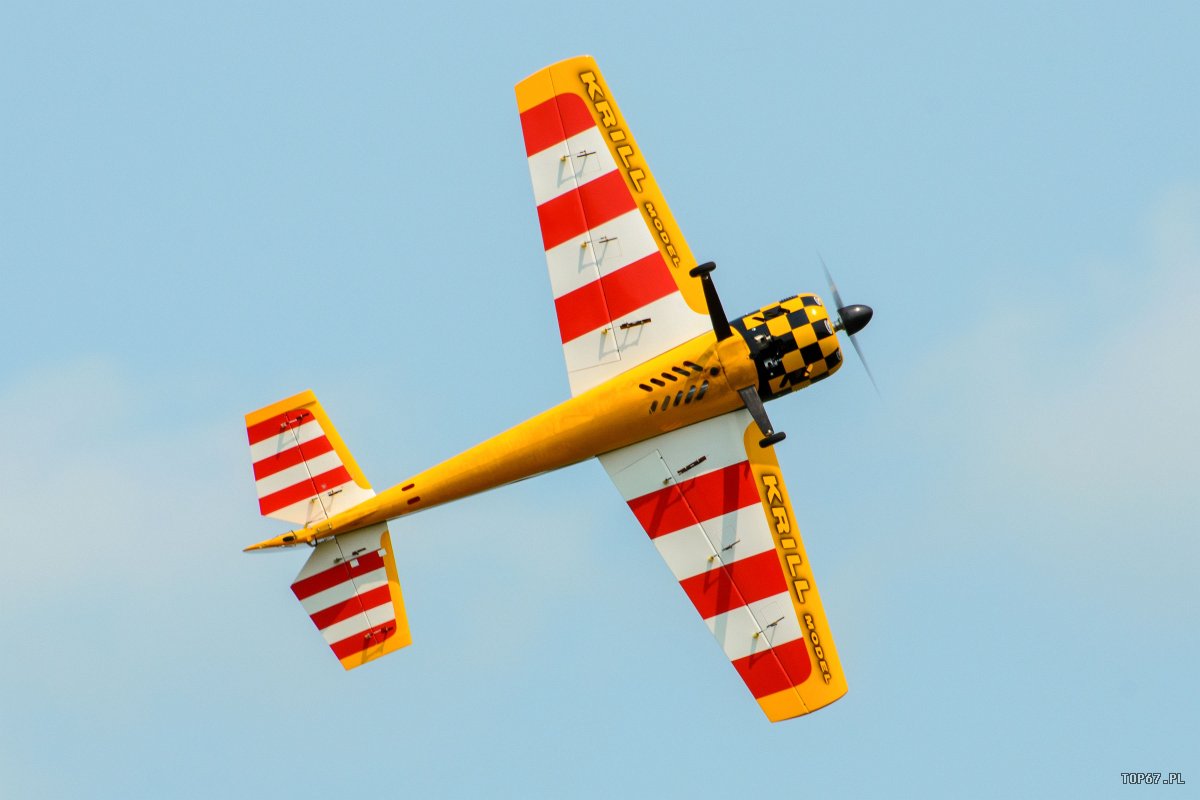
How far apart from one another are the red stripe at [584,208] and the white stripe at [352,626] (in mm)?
5783

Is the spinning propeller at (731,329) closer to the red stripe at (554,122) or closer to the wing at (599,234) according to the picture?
the wing at (599,234)

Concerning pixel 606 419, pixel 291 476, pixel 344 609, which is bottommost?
pixel 344 609

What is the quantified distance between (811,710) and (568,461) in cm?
480

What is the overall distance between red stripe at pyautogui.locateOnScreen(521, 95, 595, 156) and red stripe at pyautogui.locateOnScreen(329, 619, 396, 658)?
23.6ft

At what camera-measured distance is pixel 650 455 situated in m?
22.8

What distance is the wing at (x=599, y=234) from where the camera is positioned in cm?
2284

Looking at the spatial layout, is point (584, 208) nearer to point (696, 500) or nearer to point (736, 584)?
point (696, 500)

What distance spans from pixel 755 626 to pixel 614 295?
508cm

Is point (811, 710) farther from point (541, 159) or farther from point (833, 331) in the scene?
point (541, 159)

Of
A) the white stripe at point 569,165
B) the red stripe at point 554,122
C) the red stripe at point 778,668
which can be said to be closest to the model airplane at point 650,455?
the red stripe at point 778,668

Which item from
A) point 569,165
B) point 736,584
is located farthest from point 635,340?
point 736,584

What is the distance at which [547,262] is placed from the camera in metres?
23.3

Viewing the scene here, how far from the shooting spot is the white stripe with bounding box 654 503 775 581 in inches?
883

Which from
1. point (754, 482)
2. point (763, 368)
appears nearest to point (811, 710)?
point (754, 482)
